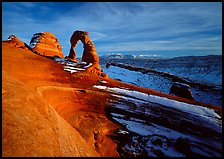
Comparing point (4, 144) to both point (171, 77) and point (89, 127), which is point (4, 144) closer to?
point (89, 127)

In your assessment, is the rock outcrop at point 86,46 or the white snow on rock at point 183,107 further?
the rock outcrop at point 86,46

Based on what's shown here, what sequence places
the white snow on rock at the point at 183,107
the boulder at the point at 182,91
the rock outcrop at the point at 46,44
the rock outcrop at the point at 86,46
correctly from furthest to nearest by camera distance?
the rock outcrop at the point at 46,44, the rock outcrop at the point at 86,46, the boulder at the point at 182,91, the white snow on rock at the point at 183,107

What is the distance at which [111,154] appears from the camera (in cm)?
870

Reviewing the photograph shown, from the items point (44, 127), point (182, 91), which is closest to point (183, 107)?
point (44, 127)

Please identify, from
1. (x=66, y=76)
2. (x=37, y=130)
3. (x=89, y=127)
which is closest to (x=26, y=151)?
(x=37, y=130)

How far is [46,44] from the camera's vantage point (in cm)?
4028

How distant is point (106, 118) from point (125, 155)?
3733 mm

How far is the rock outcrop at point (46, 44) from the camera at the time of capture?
38281 millimetres

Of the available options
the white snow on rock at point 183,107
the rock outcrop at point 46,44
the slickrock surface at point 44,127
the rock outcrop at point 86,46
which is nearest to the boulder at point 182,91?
the white snow on rock at point 183,107

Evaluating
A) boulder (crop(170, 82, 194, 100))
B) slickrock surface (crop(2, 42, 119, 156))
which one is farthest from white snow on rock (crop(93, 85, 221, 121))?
boulder (crop(170, 82, 194, 100))

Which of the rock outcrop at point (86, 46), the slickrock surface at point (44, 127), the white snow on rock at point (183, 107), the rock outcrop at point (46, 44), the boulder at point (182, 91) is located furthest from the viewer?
the rock outcrop at point (46, 44)

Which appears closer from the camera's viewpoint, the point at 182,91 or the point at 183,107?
the point at 183,107

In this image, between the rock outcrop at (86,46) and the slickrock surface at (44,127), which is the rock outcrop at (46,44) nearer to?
the rock outcrop at (86,46)

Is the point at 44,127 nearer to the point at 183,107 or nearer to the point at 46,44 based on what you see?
the point at 183,107
